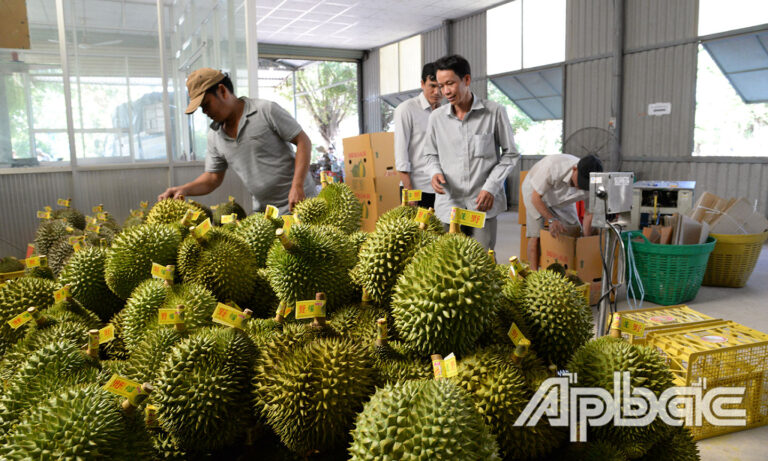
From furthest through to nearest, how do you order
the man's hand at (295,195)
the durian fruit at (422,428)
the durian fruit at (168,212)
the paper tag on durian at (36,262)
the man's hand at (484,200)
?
1. the man's hand at (484,200)
2. the man's hand at (295,195)
3. the durian fruit at (168,212)
4. the paper tag on durian at (36,262)
5. the durian fruit at (422,428)

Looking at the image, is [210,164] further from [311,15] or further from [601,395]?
[311,15]

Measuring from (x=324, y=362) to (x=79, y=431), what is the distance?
392 millimetres

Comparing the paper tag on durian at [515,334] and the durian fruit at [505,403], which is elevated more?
the paper tag on durian at [515,334]

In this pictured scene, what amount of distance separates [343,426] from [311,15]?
36.3 ft

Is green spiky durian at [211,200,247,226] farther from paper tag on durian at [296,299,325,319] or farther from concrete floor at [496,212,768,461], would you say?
concrete floor at [496,212,768,461]

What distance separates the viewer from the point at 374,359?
0.98 meters

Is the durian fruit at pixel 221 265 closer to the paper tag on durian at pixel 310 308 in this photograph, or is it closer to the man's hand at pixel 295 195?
the paper tag on durian at pixel 310 308

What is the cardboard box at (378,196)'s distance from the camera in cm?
447

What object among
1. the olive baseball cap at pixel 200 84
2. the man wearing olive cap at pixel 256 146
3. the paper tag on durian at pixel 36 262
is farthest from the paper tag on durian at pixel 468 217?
the olive baseball cap at pixel 200 84

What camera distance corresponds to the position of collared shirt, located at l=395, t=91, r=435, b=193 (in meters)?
4.07

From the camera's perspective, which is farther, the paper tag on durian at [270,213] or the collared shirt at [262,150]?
the collared shirt at [262,150]

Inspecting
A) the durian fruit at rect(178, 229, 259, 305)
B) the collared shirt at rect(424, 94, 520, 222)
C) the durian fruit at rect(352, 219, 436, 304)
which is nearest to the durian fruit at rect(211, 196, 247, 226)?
the durian fruit at rect(178, 229, 259, 305)

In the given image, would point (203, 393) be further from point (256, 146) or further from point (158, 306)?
point (256, 146)

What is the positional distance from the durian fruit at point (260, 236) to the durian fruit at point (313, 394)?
1.97 ft
